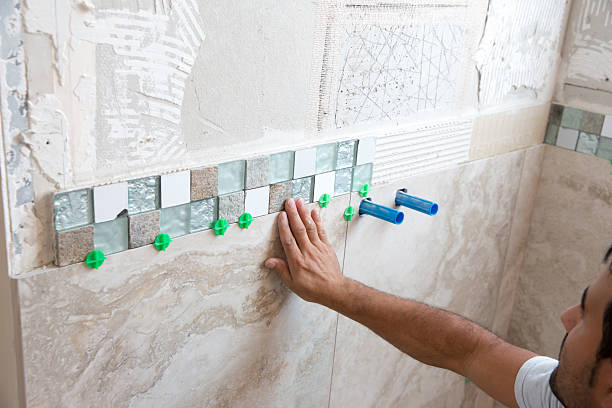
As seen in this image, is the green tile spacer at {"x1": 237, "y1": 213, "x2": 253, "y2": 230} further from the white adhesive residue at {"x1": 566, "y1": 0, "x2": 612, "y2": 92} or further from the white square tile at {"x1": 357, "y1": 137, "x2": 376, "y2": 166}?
the white adhesive residue at {"x1": 566, "y1": 0, "x2": 612, "y2": 92}

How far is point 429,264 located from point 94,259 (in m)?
0.80

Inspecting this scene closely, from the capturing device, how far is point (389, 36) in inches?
44.8

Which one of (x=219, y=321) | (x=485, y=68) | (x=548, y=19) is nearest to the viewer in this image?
(x=219, y=321)

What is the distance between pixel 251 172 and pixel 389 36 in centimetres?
36

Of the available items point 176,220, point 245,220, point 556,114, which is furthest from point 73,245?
point 556,114

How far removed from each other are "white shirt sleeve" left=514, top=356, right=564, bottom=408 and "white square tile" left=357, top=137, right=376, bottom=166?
0.43m

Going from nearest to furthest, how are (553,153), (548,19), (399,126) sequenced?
1. (399,126)
2. (548,19)
3. (553,153)

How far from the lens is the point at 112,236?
870mm

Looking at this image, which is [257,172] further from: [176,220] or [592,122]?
[592,122]

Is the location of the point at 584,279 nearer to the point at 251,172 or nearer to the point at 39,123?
the point at 251,172

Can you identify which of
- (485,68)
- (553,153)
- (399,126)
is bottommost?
(553,153)

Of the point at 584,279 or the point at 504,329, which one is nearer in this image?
the point at 584,279

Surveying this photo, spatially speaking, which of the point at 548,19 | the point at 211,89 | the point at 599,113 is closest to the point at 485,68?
the point at 548,19

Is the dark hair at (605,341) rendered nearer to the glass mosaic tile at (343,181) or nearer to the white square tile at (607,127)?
the glass mosaic tile at (343,181)
